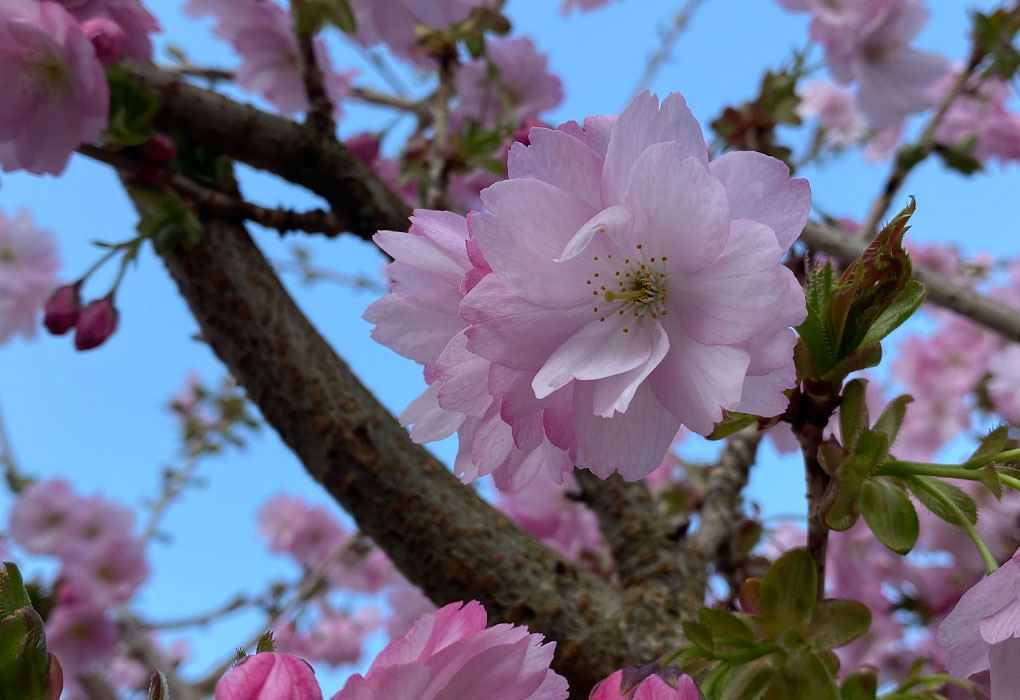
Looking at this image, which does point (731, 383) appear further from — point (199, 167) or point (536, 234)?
point (199, 167)

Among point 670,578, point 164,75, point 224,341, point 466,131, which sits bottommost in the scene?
point 670,578

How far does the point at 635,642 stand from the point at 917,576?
0.81 meters

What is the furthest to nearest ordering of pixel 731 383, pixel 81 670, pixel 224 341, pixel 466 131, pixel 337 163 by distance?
pixel 81 670 → pixel 466 131 → pixel 337 163 → pixel 224 341 → pixel 731 383

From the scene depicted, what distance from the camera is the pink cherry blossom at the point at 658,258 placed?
0.40 meters

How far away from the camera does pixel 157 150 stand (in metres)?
0.96

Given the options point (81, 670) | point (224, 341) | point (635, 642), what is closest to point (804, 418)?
point (635, 642)

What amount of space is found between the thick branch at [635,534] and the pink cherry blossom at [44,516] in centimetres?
162

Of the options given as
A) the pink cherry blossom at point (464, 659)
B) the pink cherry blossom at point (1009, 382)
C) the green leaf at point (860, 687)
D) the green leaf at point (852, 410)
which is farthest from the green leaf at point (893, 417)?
the pink cherry blossom at point (1009, 382)

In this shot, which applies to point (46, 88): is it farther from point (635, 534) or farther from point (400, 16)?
point (635, 534)

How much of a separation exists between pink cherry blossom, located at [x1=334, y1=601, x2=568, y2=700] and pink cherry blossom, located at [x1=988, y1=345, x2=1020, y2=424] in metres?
1.58

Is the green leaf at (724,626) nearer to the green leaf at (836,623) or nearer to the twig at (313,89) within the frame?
the green leaf at (836,623)

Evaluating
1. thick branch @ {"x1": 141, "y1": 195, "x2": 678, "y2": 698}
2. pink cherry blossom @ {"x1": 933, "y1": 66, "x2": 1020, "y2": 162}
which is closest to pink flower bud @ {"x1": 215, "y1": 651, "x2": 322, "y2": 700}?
thick branch @ {"x1": 141, "y1": 195, "x2": 678, "y2": 698}

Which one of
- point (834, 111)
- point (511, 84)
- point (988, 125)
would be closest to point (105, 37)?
point (511, 84)

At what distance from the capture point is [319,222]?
3.45ft
